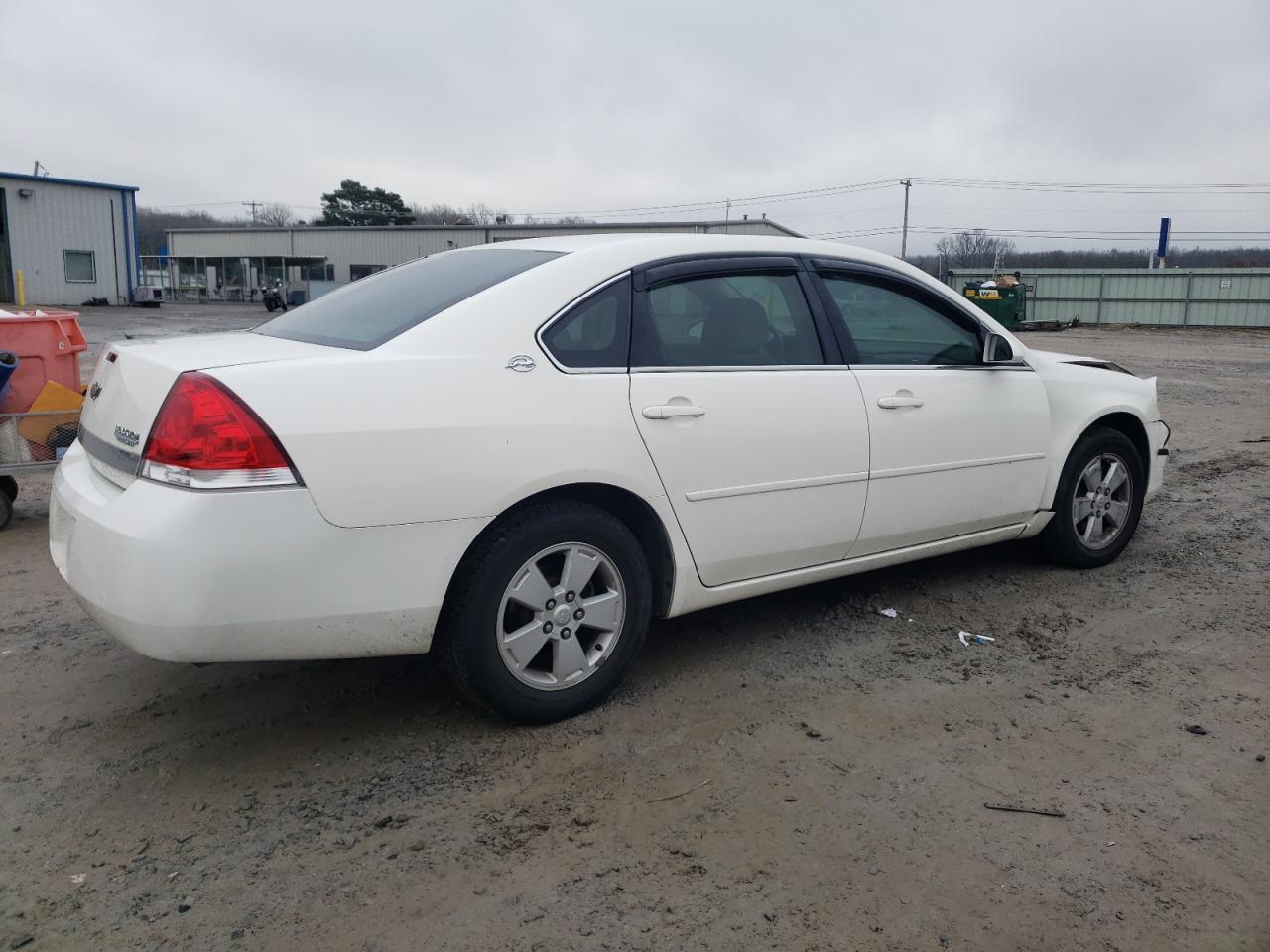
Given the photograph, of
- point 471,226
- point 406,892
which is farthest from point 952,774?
point 471,226

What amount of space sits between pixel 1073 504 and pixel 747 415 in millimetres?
2228

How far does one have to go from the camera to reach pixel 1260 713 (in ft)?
11.7

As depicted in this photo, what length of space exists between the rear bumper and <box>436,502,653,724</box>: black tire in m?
0.09

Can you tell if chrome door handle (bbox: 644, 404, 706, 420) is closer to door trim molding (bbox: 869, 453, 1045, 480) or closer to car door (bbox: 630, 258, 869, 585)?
car door (bbox: 630, 258, 869, 585)

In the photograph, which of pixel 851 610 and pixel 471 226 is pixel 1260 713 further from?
pixel 471 226

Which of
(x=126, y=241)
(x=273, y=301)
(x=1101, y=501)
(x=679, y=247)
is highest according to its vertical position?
(x=126, y=241)

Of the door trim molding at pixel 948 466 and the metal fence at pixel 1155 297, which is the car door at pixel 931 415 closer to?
the door trim molding at pixel 948 466

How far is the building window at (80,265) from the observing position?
36.9 metres

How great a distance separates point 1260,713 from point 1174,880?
1.29 meters

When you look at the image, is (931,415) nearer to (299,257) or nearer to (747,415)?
(747,415)

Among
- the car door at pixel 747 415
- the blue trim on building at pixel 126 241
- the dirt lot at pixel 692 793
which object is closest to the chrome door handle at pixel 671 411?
the car door at pixel 747 415

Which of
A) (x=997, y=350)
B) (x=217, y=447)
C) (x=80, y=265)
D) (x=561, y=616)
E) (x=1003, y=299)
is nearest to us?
(x=217, y=447)

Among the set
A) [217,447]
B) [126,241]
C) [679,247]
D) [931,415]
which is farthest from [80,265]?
[217,447]

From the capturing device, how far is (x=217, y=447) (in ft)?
9.05
